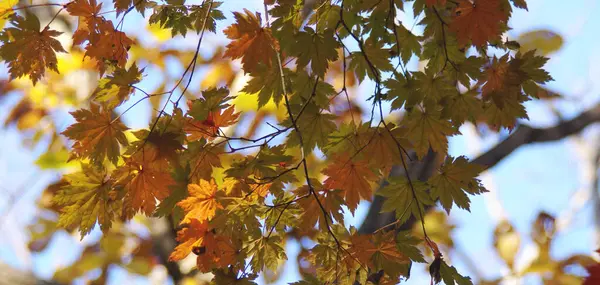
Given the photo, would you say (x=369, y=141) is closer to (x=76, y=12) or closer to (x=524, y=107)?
(x=524, y=107)

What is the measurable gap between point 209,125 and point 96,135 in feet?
0.80

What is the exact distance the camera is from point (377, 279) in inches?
45.2

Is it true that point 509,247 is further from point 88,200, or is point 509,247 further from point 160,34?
point 88,200

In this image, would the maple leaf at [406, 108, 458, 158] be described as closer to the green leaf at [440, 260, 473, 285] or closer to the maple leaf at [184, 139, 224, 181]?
the green leaf at [440, 260, 473, 285]

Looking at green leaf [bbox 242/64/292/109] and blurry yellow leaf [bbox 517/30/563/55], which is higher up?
blurry yellow leaf [bbox 517/30/563/55]

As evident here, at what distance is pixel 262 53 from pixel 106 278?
243 centimetres

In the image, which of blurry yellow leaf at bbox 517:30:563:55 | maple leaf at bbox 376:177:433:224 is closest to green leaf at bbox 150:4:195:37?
maple leaf at bbox 376:177:433:224

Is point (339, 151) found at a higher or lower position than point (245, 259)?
higher

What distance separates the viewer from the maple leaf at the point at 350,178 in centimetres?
120

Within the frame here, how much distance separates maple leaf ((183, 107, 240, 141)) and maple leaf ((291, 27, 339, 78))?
215mm

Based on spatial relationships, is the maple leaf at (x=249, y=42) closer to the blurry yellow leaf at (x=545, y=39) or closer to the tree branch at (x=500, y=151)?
the tree branch at (x=500, y=151)

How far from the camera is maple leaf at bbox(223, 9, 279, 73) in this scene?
3.90 feet

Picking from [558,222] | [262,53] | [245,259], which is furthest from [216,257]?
[558,222]

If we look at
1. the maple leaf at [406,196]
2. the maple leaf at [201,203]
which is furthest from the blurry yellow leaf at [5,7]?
the maple leaf at [406,196]
